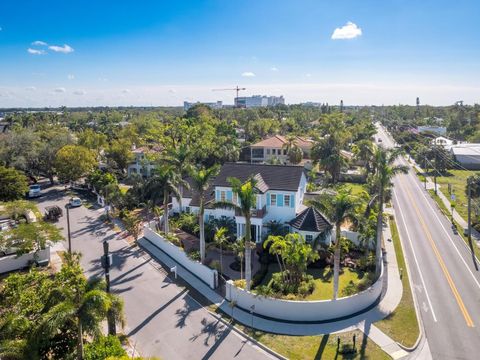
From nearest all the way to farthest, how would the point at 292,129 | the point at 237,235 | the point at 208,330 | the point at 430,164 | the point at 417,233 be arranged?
1. the point at 208,330
2. the point at 237,235
3. the point at 417,233
4. the point at 430,164
5. the point at 292,129

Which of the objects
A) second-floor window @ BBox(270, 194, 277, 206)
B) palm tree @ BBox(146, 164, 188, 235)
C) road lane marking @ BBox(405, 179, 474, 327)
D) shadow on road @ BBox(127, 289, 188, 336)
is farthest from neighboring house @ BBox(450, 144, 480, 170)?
shadow on road @ BBox(127, 289, 188, 336)

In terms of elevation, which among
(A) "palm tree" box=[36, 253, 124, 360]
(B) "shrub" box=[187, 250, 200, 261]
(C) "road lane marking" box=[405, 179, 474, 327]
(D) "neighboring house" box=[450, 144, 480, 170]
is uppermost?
(D) "neighboring house" box=[450, 144, 480, 170]

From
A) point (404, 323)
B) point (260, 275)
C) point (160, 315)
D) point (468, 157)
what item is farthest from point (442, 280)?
point (468, 157)

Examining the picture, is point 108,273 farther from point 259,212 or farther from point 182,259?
→ point 259,212

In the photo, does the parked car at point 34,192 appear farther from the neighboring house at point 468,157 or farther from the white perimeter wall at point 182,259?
the neighboring house at point 468,157

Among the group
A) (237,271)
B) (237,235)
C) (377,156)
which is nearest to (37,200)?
(237,235)

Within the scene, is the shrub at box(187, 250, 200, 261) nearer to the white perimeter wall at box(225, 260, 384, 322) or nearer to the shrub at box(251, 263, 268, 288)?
the shrub at box(251, 263, 268, 288)

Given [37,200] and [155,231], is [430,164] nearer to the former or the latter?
[155,231]
